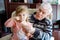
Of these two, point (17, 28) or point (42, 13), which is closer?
point (17, 28)

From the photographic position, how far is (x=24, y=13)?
1378 millimetres

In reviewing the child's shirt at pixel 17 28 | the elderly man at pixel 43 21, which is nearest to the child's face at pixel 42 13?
the elderly man at pixel 43 21

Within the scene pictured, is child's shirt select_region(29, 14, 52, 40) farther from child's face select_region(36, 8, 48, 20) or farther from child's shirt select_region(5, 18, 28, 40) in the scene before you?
child's shirt select_region(5, 18, 28, 40)

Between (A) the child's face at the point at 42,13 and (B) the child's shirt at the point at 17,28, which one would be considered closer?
(B) the child's shirt at the point at 17,28

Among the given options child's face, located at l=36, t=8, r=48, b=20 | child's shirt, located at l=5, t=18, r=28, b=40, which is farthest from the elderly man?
child's shirt, located at l=5, t=18, r=28, b=40

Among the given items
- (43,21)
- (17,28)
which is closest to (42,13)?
(43,21)

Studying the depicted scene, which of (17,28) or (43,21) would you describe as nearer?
(17,28)

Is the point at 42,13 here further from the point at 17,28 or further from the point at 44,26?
the point at 17,28

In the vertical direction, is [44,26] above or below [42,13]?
below

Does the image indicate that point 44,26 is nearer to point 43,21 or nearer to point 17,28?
point 43,21

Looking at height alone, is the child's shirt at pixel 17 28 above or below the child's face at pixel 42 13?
below

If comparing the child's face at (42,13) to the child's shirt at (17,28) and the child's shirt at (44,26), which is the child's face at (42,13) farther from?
the child's shirt at (17,28)

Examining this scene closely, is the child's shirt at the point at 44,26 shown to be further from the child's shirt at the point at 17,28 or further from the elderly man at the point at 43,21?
the child's shirt at the point at 17,28

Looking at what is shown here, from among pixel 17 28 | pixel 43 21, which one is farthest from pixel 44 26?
pixel 17 28
